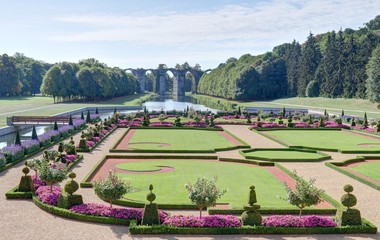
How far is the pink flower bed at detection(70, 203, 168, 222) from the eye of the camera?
1934 cm

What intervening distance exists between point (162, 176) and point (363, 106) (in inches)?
3175

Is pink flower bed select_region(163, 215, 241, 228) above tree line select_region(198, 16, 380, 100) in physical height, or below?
below

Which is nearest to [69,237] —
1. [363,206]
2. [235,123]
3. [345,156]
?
[363,206]

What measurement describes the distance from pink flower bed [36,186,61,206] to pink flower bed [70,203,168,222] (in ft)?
5.29

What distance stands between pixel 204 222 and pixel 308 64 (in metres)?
122

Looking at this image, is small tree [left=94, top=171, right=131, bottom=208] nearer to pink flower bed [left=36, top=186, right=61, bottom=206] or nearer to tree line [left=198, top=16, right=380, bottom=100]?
pink flower bed [left=36, top=186, right=61, bottom=206]

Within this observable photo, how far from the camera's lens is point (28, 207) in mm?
21641

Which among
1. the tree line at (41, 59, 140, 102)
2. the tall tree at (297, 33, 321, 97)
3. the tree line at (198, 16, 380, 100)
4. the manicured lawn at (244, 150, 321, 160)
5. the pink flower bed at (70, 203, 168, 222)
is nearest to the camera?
the pink flower bed at (70, 203, 168, 222)

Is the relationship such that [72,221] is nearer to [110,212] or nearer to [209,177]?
[110,212]

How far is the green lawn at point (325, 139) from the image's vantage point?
45056 millimetres

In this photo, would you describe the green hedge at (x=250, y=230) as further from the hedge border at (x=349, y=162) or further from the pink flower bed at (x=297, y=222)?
the hedge border at (x=349, y=162)

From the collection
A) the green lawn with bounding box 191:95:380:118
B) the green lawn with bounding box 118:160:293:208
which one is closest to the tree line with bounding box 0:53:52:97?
the green lawn with bounding box 191:95:380:118

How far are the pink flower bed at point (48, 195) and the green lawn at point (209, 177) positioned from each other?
390cm

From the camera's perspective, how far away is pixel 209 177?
29.9 meters
